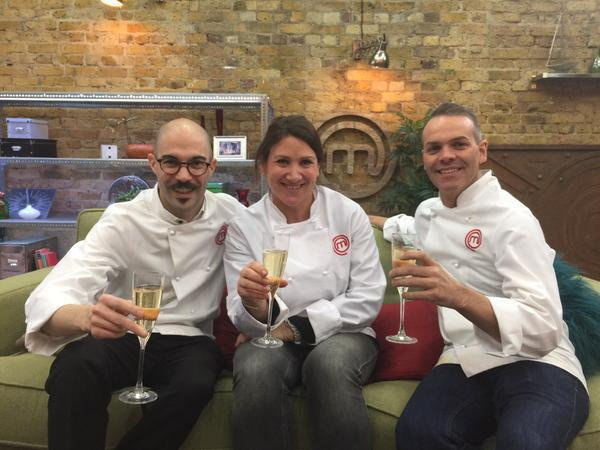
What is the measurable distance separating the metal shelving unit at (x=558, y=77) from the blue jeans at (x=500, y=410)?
3389 millimetres

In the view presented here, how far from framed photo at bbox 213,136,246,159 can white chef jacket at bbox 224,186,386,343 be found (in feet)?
7.20

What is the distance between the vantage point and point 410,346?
6.13 feet

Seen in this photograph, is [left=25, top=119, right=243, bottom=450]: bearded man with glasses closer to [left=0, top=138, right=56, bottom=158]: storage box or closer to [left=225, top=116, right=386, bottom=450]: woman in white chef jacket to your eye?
[left=225, top=116, right=386, bottom=450]: woman in white chef jacket

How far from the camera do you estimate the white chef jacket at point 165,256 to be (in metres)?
1.90

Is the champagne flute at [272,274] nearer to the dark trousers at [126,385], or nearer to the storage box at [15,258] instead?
the dark trousers at [126,385]

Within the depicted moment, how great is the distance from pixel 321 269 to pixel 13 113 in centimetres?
396

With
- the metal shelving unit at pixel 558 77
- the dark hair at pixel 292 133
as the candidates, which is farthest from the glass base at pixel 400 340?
the metal shelving unit at pixel 558 77

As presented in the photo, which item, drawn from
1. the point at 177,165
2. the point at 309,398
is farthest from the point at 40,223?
the point at 309,398

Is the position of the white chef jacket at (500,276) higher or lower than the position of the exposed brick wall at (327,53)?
lower

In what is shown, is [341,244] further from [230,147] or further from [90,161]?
[90,161]

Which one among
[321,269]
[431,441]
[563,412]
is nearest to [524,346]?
[563,412]

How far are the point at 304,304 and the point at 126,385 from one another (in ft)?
2.24

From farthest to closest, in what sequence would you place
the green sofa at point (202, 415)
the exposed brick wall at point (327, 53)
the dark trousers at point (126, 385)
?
1. the exposed brick wall at point (327, 53)
2. the green sofa at point (202, 415)
3. the dark trousers at point (126, 385)

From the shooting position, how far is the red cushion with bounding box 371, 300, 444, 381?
5.94 ft
